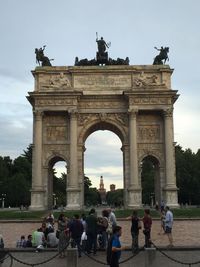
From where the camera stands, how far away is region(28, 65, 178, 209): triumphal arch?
149ft

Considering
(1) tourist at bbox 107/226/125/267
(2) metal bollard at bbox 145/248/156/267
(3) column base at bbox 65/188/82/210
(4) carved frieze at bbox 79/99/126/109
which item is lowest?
(2) metal bollard at bbox 145/248/156/267

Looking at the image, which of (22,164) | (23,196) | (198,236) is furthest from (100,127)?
(22,164)

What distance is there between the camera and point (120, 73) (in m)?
47.5

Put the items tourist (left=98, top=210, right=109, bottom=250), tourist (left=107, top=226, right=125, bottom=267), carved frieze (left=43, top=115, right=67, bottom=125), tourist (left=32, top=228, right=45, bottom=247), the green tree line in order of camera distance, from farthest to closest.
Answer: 1. the green tree line
2. carved frieze (left=43, top=115, right=67, bottom=125)
3. tourist (left=32, top=228, right=45, bottom=247)
4. tourist (left=98, top=210, right=109, bottom=250)
5. tourist (left=107, top=226, right=125, bottom=267)

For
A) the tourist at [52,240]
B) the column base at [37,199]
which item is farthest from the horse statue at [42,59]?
the tourist at [52,240]

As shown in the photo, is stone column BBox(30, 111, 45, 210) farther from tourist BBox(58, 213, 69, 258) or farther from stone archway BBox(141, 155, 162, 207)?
tourist BBox(58, 213, 69, 258)

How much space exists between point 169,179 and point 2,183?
45.2m

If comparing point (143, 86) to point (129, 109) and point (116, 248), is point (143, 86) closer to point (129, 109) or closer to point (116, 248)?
point (129, 109)

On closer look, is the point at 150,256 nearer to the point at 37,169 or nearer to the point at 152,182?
the point at 37,169

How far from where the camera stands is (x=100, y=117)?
153ft

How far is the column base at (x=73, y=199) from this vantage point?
144 ft

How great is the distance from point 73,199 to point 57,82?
40.5 feet

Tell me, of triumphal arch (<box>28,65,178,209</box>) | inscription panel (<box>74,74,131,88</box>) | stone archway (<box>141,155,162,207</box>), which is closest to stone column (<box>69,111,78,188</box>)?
triumphal arch (<box>28,65,178,209</box>)

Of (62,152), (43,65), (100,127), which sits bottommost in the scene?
(62,152)
